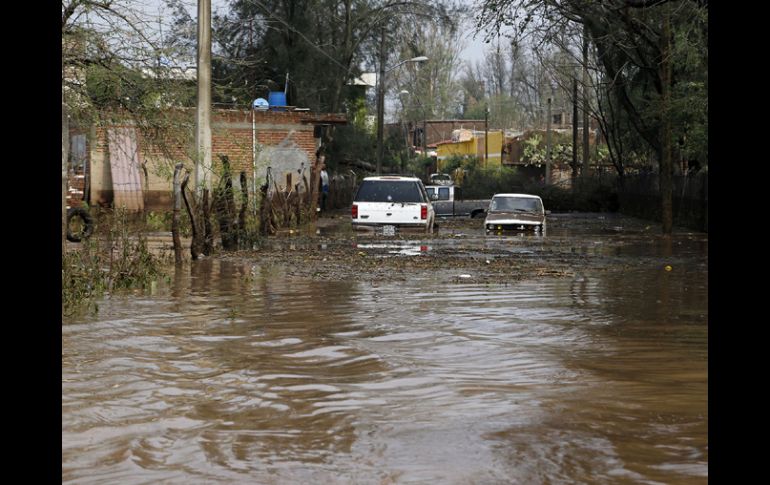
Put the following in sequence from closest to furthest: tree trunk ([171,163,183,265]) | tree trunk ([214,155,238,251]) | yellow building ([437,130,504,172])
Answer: tree trunk ([171,163,183,265])
tree trunk ([214,155,238,251])
yellow building ([437,130,504,172])

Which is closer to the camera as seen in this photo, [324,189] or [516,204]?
[516,204]

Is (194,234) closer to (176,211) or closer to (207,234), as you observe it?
(207,234)

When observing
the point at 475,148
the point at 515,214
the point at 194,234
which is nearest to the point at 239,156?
the point at 515,214

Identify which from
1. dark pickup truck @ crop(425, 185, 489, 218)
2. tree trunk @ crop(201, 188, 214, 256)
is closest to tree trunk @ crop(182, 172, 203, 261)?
tree trunk @ crop(201, 188, 214, 256)

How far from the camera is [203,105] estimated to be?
846 inches

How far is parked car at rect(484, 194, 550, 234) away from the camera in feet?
95.0

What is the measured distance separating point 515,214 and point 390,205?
420 centimetres

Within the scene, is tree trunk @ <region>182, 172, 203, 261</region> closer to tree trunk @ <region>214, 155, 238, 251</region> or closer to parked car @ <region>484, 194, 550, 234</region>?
tree trunk @ <region>214, 155, 238, 251</region>

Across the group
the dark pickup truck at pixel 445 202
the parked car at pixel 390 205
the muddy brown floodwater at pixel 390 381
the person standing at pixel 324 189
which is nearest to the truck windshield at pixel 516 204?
the parked car at pixel 390 205

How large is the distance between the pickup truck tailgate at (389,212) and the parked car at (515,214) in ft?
9.36

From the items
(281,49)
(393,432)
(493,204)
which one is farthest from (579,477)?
(281,49)

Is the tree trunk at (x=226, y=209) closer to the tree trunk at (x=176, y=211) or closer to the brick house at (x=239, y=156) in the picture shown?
the tree trunk at (x=176, y=211)

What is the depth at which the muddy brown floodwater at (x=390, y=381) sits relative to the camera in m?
6.62

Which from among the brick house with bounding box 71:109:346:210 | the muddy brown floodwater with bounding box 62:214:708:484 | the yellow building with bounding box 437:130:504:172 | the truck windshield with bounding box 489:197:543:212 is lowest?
the muddy brown floodwater with bounding box 62:214:708:484
